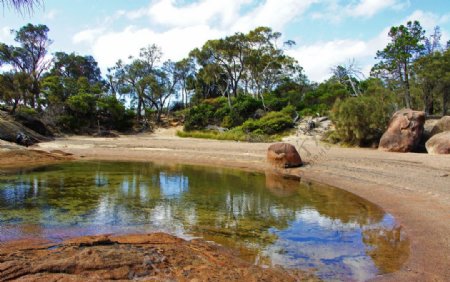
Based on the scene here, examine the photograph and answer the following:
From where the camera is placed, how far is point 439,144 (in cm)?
1902

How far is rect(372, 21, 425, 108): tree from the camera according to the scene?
1215 inches

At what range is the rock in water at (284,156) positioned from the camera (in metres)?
18.5

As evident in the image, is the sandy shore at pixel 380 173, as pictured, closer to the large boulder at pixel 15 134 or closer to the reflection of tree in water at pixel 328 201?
the reflection of tree in water at pixel 328 201

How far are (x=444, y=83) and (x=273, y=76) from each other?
2561 centimetres

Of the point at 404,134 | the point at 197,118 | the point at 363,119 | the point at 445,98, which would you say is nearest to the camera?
the point at 404,134

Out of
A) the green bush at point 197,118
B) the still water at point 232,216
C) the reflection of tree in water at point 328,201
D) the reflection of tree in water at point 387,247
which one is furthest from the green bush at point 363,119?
the green bush at point 197,118

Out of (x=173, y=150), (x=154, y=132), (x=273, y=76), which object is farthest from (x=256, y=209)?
(x=273, y=76)

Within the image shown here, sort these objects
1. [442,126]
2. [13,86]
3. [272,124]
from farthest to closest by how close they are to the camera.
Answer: [13,86], [272,124], [442,126]

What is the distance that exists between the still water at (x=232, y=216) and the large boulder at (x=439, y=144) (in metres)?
7.74

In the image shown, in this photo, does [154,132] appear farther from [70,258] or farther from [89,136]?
[70,258]

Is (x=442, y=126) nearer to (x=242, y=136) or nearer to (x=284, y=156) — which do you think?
(x=284, y=156)

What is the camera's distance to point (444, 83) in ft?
94.3

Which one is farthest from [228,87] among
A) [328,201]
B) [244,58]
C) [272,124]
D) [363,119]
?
[328,201]

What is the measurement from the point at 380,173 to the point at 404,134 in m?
7.07
